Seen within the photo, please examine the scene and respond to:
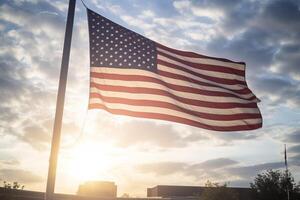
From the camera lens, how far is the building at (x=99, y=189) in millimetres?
116125

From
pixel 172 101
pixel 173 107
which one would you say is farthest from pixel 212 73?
pixel 173 107

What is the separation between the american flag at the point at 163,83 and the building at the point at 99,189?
106361 mm

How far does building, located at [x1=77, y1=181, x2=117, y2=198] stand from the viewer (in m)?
116

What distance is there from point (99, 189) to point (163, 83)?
108434mm

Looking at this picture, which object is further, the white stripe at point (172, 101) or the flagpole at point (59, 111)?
A: the white stripe at point (172, 101)

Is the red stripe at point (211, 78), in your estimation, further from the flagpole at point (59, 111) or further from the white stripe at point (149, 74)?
the flagpole at point (59, 111)

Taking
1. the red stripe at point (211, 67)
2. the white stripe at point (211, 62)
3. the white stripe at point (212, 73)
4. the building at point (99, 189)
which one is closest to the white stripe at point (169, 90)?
the white stripe at point (212, 73)

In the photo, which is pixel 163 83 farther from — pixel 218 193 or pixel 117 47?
pixel 218 193

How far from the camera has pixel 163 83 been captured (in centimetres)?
1288

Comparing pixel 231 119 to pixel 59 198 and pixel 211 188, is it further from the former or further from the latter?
pixel 211 188

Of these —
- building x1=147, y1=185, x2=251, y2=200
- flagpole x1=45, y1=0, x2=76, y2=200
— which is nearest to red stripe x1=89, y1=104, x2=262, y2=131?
flagpole x1=45, y1=0, x2=76, y2=200

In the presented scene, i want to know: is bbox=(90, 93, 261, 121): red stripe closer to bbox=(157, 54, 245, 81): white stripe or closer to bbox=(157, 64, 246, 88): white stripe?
bbox=(157, 64, 246, 88): white stripe

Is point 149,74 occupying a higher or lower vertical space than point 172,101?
higher

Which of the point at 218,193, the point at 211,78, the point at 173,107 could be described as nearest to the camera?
the point at 173,107
